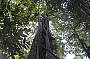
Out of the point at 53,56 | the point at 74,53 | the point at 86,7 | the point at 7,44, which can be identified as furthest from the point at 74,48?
the point at 7,44

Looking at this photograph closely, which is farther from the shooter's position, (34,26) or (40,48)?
(34,26)

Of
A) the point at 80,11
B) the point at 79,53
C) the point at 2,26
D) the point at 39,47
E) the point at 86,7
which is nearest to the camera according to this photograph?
the point at 2,26

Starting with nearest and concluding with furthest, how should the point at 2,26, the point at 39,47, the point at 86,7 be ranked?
the point at 2,26
the point at 86,7
the point at 39,47

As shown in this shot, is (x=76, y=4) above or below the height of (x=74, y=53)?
above

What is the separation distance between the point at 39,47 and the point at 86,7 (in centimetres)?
195

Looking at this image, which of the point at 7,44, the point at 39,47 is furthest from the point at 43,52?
the point at 7,44

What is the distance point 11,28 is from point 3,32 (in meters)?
0.18

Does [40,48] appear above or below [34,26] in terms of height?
below

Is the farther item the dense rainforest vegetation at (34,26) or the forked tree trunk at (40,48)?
the forked tree trunk at (40,48)

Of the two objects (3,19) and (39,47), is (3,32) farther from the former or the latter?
(39,47)

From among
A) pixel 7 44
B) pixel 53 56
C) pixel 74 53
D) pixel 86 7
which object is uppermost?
pixel 86 7

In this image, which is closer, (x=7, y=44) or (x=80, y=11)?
(x=7, y=44)

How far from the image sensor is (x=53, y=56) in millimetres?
3375

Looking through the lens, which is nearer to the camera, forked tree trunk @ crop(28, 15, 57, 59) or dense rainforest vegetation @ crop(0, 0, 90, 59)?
dense rainforest vegetation @ crop(0, 0, 90, 59)
